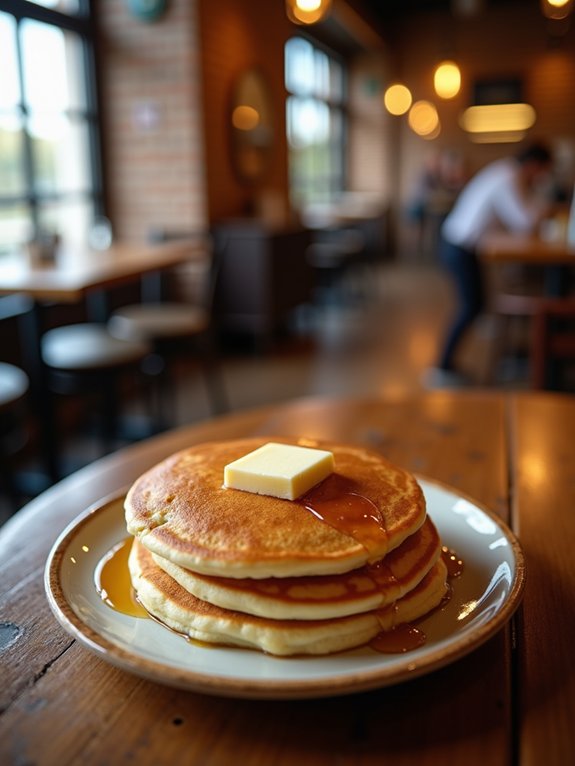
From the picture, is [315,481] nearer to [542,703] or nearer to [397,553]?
[397,553]

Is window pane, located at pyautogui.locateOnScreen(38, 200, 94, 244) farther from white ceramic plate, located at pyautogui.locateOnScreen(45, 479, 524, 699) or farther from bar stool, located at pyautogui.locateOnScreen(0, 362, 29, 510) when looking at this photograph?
white ceramic plate, located at pyautogui.locateOnScreen(45, 479, 524, 699)

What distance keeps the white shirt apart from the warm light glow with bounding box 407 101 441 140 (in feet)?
22.8

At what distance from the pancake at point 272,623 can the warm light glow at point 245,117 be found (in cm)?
523

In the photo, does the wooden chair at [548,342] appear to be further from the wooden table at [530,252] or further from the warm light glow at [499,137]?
the warm light glow at [499,137]

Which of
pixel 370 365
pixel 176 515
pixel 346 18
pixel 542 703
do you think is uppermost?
pixel 346 18

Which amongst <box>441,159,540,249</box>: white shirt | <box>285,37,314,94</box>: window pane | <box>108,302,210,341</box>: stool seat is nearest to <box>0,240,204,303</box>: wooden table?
<box>108,302,210,341</box>: stool seat

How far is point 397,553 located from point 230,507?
0.49 feet

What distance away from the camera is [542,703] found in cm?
57

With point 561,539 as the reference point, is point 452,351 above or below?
below

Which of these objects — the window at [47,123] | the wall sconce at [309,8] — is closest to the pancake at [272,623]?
the window at [47,123]

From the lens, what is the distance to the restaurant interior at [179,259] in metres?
3.01

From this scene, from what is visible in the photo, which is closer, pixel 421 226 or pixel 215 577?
pixel 215 577

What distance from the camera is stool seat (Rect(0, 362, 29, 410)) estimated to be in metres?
2.16

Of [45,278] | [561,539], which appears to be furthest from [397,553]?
[45,278]
